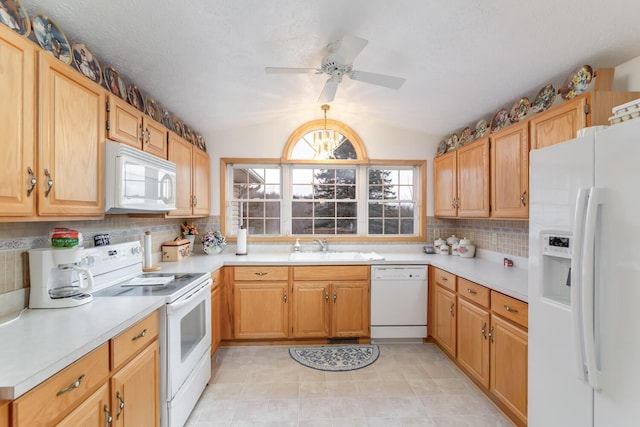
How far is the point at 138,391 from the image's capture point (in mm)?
1425

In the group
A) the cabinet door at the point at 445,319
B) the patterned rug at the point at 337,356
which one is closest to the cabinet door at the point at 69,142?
the patterned rug at the point at 337,356

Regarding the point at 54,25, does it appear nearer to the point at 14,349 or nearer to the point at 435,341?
the point at 14,349

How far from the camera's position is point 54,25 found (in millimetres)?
1425

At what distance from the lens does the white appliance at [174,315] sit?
5.50 ft

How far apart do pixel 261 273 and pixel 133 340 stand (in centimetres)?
157

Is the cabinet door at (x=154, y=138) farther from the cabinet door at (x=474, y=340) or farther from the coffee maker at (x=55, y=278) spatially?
the cabinet door at (x=474, y=340)

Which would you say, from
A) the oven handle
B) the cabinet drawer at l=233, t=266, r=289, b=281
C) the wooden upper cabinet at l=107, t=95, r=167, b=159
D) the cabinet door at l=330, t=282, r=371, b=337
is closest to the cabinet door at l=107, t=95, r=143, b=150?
the wooden upper cabinet at l=107, t=95, r=167, b=159

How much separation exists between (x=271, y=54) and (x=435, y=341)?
3.09m

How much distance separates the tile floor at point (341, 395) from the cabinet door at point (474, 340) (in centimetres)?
18

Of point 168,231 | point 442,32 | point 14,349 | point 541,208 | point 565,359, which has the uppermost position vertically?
point 442,32

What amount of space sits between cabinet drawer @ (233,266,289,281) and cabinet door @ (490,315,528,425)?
1856 mm

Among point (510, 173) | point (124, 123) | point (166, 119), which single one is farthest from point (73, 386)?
point (510, 173)

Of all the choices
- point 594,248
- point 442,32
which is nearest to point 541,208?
point 594,248

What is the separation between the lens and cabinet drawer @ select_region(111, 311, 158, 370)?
1.26 meters
